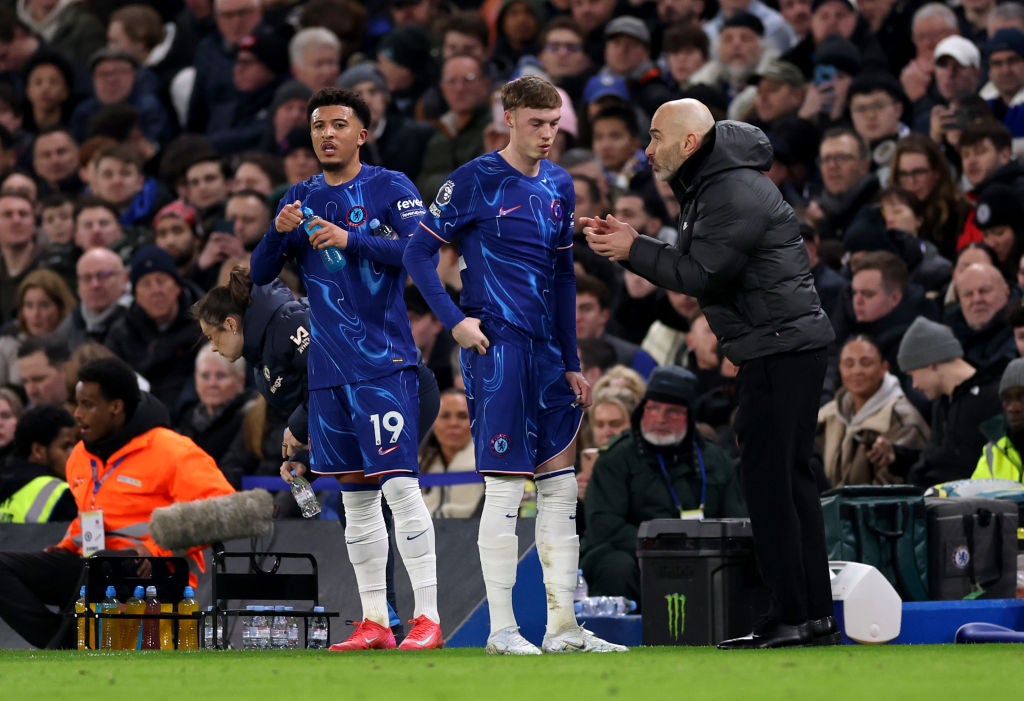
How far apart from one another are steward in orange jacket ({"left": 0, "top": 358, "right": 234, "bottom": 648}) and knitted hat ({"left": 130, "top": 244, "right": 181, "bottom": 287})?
14.6 feet

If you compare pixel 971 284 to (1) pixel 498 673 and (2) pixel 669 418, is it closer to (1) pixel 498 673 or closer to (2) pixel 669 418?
(2) pixel 669 418

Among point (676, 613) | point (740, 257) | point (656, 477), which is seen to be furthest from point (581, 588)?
point (740, 257)

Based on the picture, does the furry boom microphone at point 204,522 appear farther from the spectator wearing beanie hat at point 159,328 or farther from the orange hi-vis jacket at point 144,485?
the spectator wearing beanie hat at point 159,328

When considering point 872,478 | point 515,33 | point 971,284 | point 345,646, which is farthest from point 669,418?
point 515,33

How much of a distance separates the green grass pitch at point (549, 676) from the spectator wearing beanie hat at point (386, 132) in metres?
8.72

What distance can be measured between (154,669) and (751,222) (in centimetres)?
294

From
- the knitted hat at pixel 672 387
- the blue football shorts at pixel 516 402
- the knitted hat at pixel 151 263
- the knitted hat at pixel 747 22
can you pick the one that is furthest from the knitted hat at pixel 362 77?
the blue football shorts at pixel 516 402

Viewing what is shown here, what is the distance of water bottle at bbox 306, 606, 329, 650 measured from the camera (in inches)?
384

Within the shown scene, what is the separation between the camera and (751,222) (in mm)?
7629

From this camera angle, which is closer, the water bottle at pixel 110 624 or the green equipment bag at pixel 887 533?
the green equipment bag at pixel 887 533

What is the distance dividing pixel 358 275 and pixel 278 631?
227 cm

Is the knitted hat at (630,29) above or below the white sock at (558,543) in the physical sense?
above

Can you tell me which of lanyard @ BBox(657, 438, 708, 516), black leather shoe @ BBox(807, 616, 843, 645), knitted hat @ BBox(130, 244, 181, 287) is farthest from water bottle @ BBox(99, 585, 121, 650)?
knitted hat @ BBox(130, 244, 181, 287)

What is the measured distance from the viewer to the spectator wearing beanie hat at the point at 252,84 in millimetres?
18422
